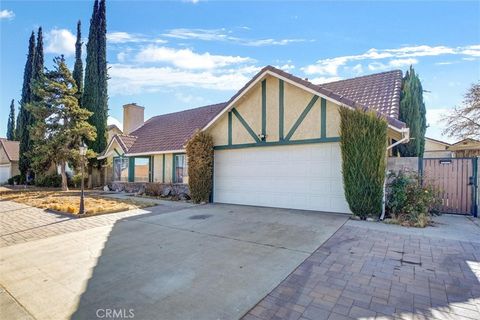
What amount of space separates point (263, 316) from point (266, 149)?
25.8ft

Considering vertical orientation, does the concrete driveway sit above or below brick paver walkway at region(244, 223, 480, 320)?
below

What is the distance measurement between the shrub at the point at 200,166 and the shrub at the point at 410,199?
23.0 ft

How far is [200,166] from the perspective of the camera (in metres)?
11.4

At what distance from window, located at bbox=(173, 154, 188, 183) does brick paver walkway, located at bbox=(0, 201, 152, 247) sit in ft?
15.7

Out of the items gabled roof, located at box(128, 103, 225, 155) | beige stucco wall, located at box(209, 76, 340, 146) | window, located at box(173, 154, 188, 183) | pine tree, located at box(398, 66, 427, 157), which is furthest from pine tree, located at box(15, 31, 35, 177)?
pine tree, located at box(398, 66, 427, 157)

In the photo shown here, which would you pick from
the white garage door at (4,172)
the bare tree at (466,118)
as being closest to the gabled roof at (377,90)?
the bare tree at (466,118)

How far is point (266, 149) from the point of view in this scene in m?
10.5

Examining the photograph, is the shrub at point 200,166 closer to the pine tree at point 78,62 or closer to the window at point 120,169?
the window at point 120,169

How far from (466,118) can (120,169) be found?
26302 mm

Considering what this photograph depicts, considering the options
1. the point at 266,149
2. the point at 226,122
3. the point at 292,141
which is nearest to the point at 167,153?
the point at 226,122

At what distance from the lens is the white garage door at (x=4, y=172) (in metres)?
28.9

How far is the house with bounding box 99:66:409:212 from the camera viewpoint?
8.95 metres

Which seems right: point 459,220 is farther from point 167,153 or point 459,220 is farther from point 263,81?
point 167,153

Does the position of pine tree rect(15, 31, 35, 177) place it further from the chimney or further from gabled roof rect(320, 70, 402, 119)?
gabled roof rect(320, 70, 402, 119)
